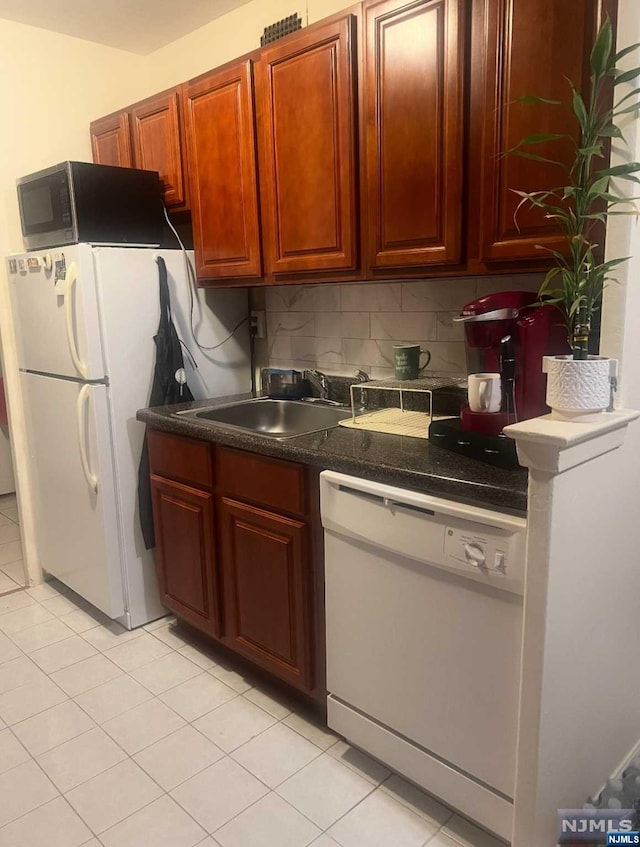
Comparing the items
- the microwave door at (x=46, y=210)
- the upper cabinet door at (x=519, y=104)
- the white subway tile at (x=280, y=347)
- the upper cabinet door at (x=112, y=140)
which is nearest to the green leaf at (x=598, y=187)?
the upper cabinet door at (x=519, y=104)

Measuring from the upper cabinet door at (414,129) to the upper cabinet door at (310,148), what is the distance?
84 mm

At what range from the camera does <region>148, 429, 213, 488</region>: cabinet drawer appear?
7.24ft

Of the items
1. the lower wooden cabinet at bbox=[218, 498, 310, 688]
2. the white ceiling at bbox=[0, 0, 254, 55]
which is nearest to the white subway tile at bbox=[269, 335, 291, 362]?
the lower wooden cabinet at bbox=[218, 498, 310, 688]

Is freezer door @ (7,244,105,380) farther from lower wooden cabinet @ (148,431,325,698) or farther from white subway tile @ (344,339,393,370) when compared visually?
white subway tile @ (344,339,393,370)

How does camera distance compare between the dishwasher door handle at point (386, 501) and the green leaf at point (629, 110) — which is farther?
the dishwasher door handle at point (386, 501)

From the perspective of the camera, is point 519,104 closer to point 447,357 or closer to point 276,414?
point 447,357

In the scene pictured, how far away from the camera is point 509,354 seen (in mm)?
1580

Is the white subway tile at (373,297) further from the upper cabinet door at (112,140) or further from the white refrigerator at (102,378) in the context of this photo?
the upper cabinet door at (112,140)

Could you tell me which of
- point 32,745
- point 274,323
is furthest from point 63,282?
point 32,745

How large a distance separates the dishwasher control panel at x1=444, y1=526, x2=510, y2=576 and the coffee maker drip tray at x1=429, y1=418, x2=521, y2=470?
198mm

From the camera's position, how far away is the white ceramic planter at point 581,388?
128 cm

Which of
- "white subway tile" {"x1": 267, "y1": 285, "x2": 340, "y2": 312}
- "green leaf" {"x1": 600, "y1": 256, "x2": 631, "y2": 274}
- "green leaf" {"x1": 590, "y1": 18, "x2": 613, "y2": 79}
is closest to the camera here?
"green leaf" {"x1": 590, "y1": 18, "x2": 613, "y2": 79}

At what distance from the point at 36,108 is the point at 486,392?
247 cm

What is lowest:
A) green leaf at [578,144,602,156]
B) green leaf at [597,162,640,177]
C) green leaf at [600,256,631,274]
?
green leaf at [600,256,631,274]
